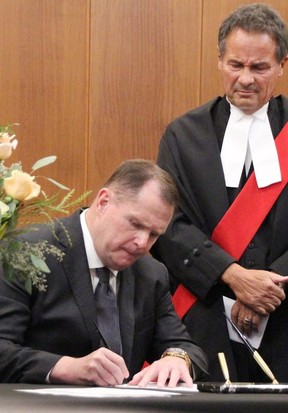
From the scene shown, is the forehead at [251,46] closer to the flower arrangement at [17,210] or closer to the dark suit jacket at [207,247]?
the dark suit jacket at [207,247]

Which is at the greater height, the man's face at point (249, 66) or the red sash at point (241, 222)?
the man's face at point (249, 66)

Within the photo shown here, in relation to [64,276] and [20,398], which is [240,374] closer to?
[64,276]

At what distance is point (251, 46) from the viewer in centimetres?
327

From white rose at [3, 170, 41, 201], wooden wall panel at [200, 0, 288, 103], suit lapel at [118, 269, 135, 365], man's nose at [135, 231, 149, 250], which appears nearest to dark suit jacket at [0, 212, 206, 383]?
suit lapel at [118, 269, 135, 365]

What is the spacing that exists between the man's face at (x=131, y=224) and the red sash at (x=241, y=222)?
0.61 meters

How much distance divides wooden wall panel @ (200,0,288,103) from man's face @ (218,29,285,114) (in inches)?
31.9

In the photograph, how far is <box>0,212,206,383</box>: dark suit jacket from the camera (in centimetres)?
249

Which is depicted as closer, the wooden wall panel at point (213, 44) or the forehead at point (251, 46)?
the forehead at point (251, 46)

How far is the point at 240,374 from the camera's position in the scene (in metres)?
3.24

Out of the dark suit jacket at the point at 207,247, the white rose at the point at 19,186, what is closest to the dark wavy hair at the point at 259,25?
the dark suit jacket at the point at 207,247

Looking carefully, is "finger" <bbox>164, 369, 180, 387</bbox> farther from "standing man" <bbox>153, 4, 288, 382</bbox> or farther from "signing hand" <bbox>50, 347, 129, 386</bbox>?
"standing man" <bbox>153, 4, 288, 382</bbox>

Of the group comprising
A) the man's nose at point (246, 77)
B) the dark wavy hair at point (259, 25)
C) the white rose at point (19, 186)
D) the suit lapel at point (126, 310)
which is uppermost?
the dark wavy hair at point (259, 25)

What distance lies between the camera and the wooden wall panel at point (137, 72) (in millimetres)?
4090

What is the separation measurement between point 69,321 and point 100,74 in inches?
66.6
